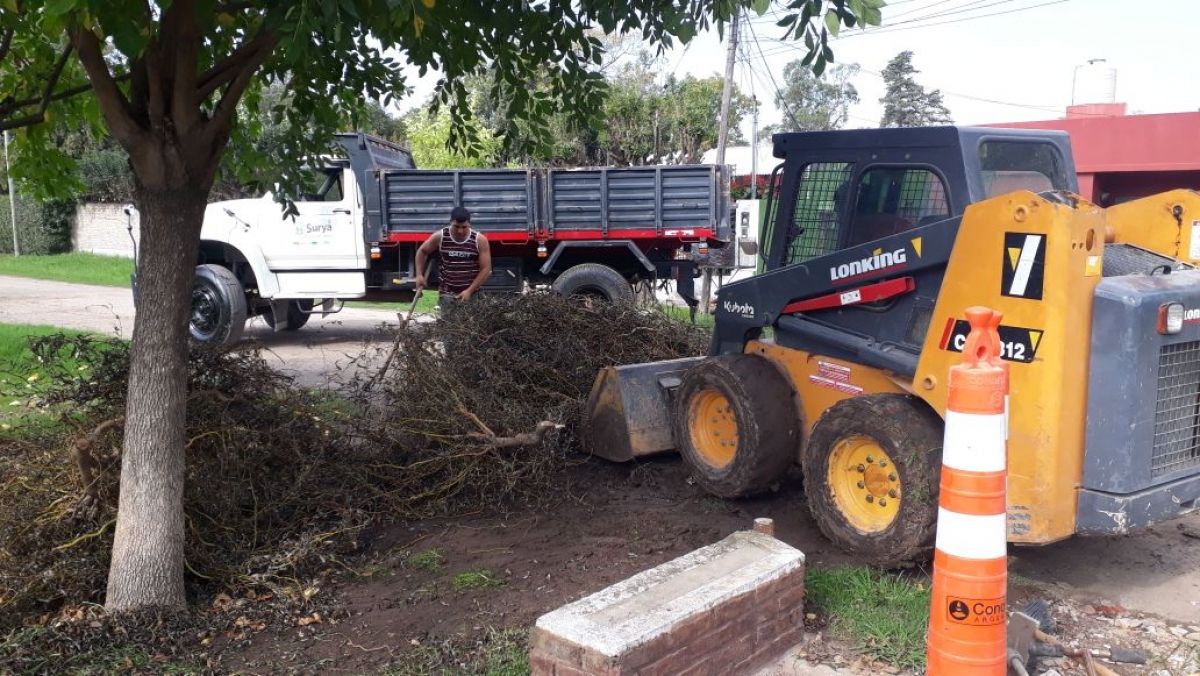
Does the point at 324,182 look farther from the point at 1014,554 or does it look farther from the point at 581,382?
the point at 1014,554

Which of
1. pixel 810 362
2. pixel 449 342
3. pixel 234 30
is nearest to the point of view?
pixel 234 30

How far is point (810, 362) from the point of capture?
17.8 feet

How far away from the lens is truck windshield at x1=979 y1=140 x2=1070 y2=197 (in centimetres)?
487

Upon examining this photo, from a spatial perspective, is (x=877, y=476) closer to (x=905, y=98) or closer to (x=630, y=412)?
(x=630, y=412)

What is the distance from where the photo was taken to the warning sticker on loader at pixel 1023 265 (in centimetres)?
403

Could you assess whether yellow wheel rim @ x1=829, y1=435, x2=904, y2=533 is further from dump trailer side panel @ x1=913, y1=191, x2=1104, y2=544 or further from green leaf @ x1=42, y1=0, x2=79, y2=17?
green leaf @ x1=42, y1=0, x2=79, y2=17

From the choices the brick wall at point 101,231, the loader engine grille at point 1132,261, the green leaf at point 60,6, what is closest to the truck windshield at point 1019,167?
the loader engine grille at point 1132,261

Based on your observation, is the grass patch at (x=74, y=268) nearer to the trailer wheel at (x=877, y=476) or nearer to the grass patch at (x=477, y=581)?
the grass patch at (x=477, y=581)

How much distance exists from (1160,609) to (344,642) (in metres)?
3.71

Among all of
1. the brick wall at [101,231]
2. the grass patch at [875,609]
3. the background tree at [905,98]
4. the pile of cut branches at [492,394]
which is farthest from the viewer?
the background tree at [905,98]

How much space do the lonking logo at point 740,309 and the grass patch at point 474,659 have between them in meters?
A: 2.70

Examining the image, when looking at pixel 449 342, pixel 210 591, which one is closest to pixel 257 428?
pixel 210 591

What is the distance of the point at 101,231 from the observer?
102 feet

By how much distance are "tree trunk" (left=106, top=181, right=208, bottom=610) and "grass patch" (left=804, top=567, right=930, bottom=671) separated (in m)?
2.87
